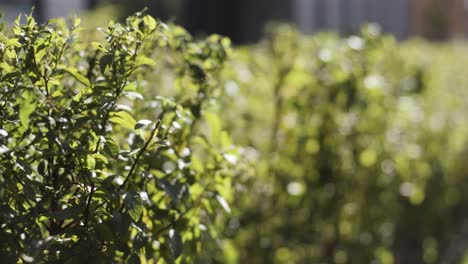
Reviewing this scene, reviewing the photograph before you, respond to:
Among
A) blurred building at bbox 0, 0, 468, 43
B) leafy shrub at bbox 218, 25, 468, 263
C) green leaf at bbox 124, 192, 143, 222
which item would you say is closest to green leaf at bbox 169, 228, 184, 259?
green leaf at bbox 124, 192, 143, 222

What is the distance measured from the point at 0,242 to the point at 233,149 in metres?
1.06

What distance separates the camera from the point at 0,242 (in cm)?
182

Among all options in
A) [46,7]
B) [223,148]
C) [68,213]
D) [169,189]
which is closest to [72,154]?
[68,213]

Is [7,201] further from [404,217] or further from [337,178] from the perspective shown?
[404,217]

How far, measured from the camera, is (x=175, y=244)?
2178 millimetres

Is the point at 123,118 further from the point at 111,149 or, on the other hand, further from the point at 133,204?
the point at 133,204

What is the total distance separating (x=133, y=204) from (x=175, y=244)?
1.17 ft

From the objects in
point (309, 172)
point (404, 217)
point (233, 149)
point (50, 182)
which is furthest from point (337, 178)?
point (50, 182)

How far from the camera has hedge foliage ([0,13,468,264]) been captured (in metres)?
1.93

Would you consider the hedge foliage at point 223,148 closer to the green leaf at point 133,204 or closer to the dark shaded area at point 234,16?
the green leaf at point 133,204

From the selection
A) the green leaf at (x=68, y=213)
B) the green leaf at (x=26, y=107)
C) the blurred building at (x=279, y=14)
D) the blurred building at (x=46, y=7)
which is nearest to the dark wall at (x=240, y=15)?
the blurred building at (x=279, y=14)

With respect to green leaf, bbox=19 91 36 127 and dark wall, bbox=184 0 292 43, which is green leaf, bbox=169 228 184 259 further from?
dark wall, bbox=184 0 292 43

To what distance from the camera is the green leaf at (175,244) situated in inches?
84.7

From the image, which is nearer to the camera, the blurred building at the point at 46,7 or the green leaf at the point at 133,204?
the green leaf at the point at 133,204
